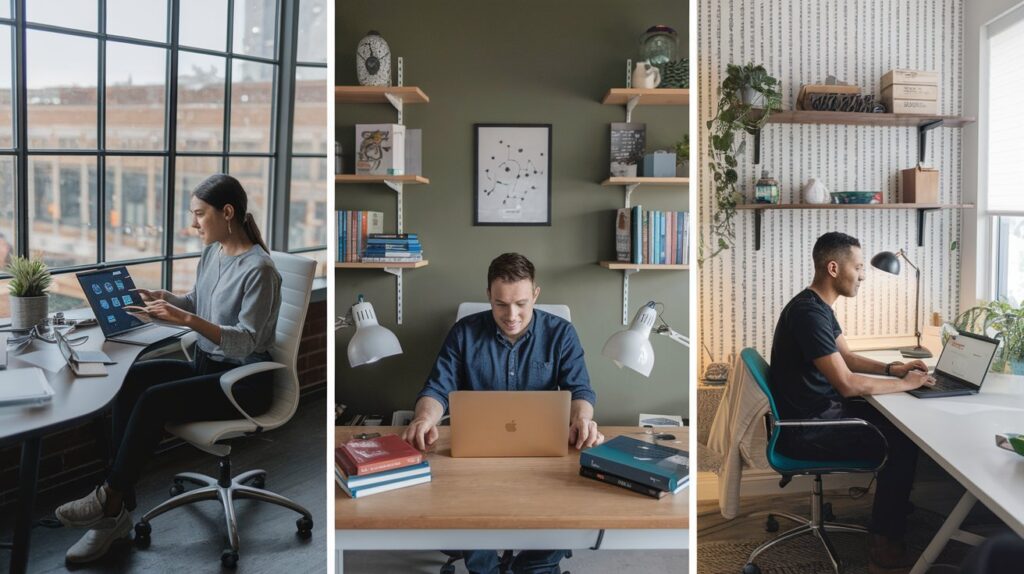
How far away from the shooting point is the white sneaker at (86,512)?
1.21 metres

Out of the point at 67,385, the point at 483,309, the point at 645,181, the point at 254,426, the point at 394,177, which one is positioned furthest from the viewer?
the point at 483,309

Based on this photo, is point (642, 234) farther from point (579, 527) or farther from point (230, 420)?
point (230, 420)

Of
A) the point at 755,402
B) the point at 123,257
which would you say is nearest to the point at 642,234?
the point at 755,402

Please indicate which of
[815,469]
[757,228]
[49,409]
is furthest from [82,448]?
[815,469]

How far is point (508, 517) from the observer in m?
1.10

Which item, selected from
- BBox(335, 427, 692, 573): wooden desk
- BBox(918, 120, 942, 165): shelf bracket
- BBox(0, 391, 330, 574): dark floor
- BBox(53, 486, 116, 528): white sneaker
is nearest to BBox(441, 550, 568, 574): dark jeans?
BBox(335, 427, 692, 573): wooden desk

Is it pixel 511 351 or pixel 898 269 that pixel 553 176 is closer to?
pixel 511 351

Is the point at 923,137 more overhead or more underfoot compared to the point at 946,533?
more overhead

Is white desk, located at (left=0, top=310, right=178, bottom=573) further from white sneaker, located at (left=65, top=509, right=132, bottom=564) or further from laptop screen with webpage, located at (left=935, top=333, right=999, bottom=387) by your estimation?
laptop screen with webpage, located at (left=935, top=333, right=999, bottom=387)

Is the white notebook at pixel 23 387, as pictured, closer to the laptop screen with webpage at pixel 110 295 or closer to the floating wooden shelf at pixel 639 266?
the laptop screen with webpage at pixel 110 295

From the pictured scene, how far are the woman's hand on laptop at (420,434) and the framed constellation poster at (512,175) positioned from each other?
582 millimetres

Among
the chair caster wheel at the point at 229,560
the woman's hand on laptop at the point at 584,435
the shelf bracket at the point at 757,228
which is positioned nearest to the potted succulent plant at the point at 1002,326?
the shelf bracket at the point at 757,228

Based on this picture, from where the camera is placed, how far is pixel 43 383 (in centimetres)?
118

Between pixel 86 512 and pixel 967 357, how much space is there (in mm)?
1621
